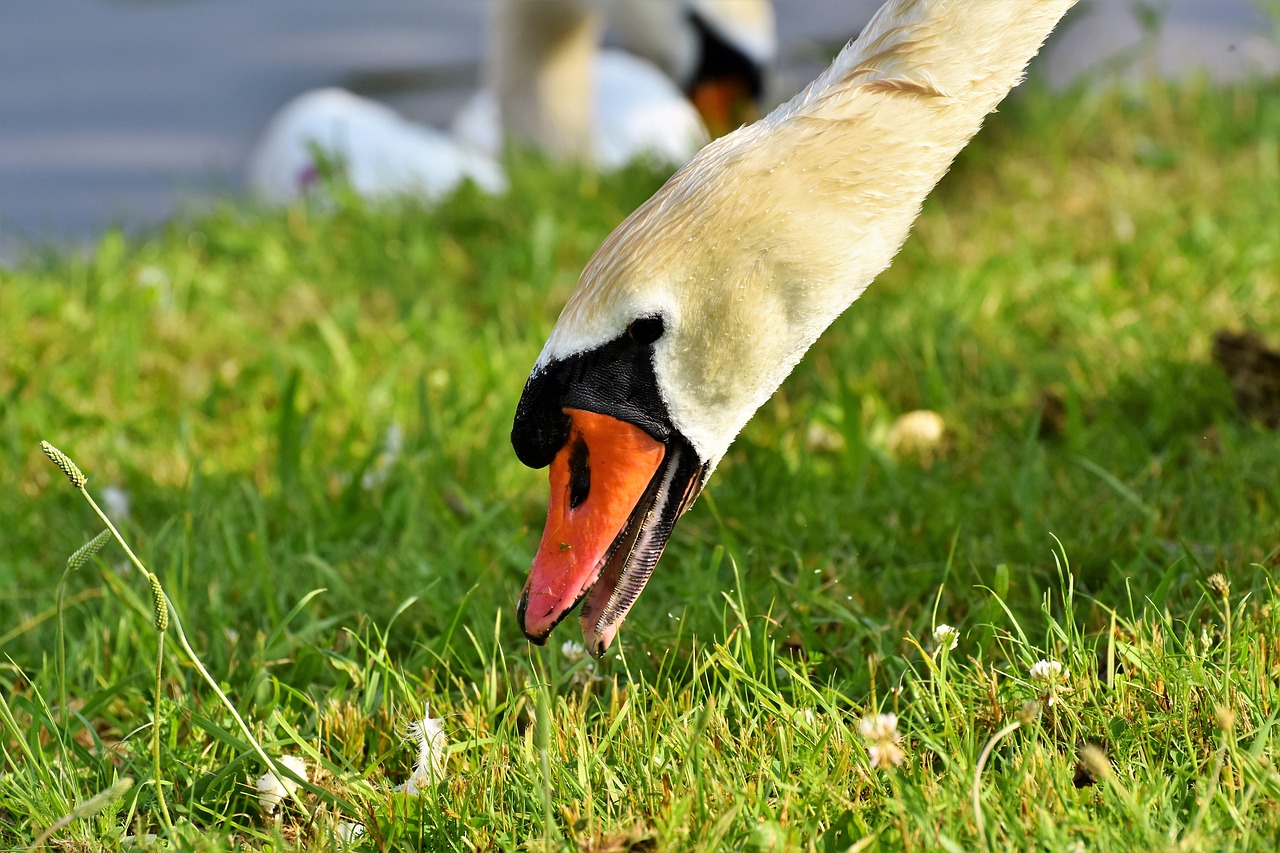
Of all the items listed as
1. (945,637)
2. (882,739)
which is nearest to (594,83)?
(945,637)

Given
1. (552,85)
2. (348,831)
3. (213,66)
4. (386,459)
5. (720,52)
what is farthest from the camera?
(213,66)

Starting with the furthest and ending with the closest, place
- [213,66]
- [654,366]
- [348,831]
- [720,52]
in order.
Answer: [213,66] → [720,52] → [654,366] → [348,831]

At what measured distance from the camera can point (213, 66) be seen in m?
11.7

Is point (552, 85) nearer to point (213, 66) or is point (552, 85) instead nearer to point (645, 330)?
point (213, 66)

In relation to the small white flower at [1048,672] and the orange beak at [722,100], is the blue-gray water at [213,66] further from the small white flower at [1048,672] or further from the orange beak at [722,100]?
the small white flower at [1048,672]

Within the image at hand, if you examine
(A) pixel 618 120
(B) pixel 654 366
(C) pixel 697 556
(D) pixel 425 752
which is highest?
(B) pixel 654 366

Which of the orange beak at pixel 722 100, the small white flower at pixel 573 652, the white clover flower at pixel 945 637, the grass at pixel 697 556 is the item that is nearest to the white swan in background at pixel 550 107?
the orange beak at pixel 722 100

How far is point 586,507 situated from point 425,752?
46 cm

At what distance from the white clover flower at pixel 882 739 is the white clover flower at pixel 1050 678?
11.0 inches

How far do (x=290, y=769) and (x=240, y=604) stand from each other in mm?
908

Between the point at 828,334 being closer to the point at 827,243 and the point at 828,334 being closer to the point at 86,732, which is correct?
the point at 827,243

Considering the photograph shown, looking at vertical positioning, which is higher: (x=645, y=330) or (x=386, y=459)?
(x=645, y=330)

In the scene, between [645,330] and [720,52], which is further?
[720,52]

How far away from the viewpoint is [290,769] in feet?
7.60
